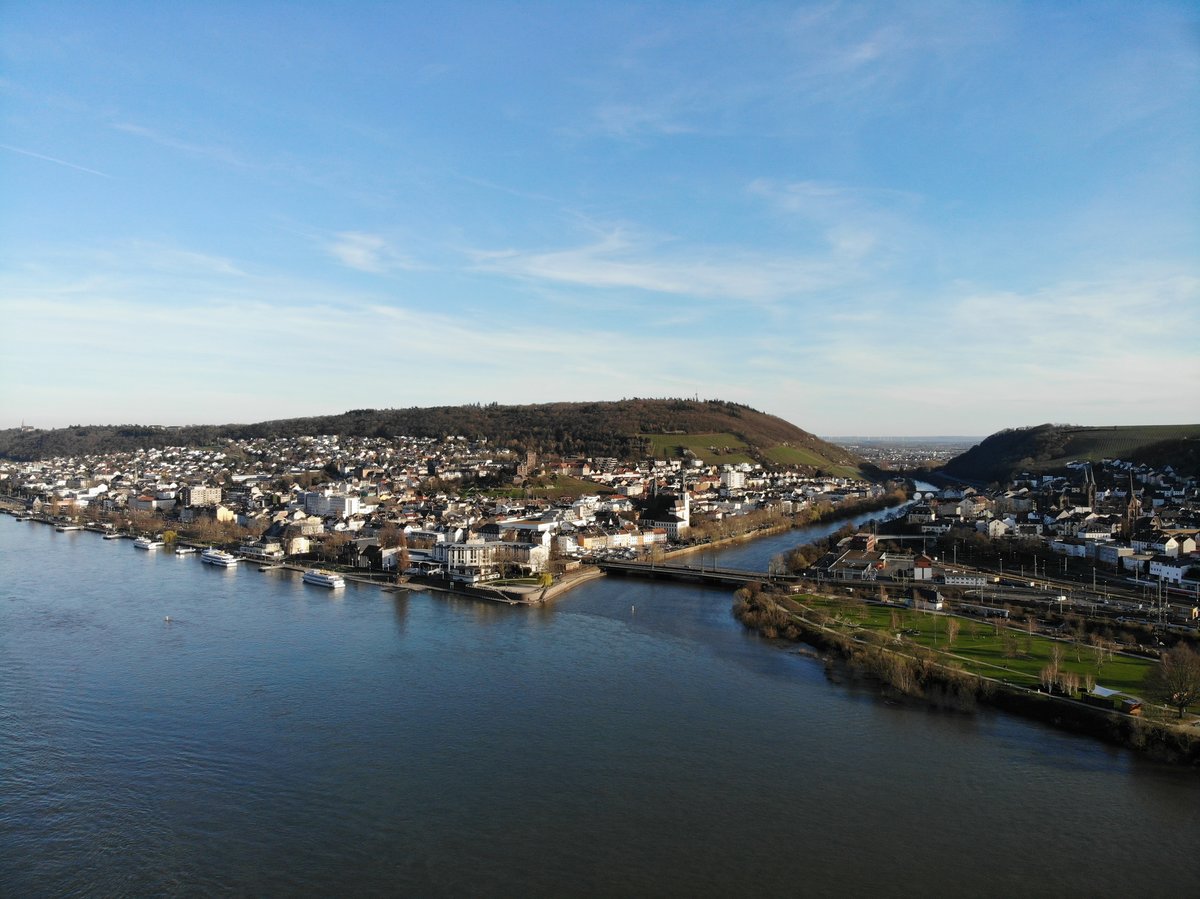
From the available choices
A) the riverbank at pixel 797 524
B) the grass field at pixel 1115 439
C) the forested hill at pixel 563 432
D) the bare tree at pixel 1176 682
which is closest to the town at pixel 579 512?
the riverbank at pixel 797 524

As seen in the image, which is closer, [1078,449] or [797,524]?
[797,524]

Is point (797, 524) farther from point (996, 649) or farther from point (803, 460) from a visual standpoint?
point (996, 649)

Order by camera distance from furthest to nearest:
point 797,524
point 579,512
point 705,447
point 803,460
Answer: point 803,460, point 705,447, point 797,524, point 579,512

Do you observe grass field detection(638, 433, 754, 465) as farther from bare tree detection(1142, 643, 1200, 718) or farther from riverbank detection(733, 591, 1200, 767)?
bare tree detection(1142, 643, 1200, 718)

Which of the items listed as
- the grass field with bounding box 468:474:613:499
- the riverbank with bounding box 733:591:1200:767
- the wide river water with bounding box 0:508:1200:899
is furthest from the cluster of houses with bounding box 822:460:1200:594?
the grass field with bounding box 468:474:613:499

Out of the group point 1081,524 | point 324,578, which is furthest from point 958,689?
point 1081,524
